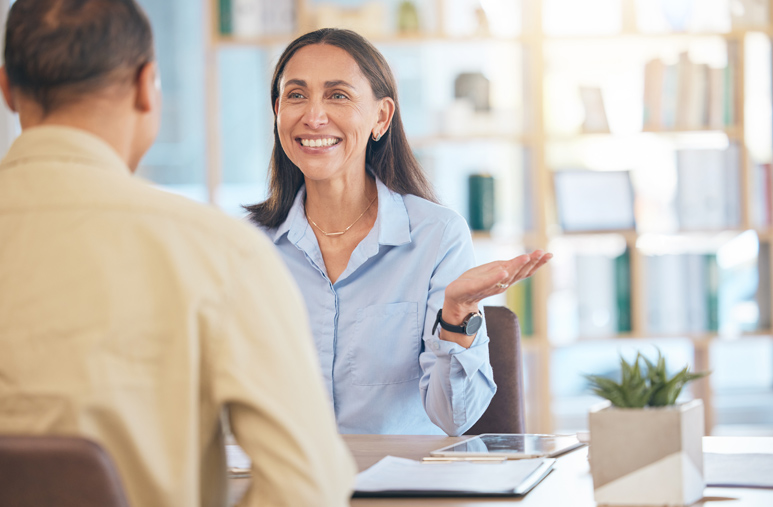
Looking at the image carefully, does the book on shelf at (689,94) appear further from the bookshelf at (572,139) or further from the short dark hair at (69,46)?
the short dark hair at (69,46)

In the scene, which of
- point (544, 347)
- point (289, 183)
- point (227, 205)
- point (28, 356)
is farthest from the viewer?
point (227, 205)

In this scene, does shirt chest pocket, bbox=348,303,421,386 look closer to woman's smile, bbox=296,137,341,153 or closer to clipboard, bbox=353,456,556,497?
woman's smile, bbox=296,137,341,153

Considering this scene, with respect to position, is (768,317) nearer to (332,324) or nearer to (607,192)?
(607,192)

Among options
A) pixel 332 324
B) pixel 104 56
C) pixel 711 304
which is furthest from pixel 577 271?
pixel 104 56

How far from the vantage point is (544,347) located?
11.1 feet

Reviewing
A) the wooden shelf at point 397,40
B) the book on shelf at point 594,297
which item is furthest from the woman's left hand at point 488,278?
the wooden shelf at point 397,40

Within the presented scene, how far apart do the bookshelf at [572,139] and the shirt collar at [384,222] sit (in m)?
1.49

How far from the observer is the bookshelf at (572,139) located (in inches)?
134

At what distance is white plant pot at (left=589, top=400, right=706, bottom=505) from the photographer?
96 cm

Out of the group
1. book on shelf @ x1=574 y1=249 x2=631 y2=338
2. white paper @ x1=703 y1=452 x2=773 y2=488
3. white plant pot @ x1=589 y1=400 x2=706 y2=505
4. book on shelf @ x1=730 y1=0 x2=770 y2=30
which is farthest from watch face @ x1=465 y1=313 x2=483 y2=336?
book on shelf @ x1=730 y1=0 x2=770 y2=30

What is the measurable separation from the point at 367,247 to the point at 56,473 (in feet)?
4.13

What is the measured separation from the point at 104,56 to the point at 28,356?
11.2 inches

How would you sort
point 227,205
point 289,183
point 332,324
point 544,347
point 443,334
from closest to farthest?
point 443,334 → point 332,324 → point 289,183 → point 544,347 → point 227,205

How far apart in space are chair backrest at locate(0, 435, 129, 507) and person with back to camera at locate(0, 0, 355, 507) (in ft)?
0.23
